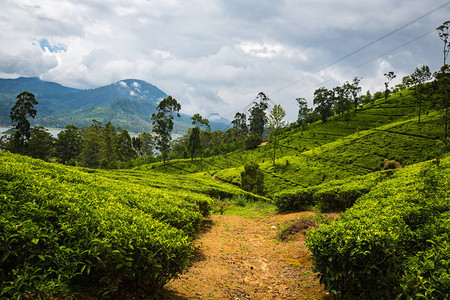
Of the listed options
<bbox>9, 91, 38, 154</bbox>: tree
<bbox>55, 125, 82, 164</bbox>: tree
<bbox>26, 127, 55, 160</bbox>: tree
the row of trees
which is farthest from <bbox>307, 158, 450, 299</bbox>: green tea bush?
<bbox>55, 125, 82, 164</bbox>: tree

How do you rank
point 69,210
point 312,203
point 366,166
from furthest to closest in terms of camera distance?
point 366,166 → point 312,203 → point 69,210

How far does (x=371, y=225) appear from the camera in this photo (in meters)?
4.57

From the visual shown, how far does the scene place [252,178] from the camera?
32.1m

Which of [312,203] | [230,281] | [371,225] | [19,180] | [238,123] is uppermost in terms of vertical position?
[238,123]

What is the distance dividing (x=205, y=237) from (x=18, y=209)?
621 cm

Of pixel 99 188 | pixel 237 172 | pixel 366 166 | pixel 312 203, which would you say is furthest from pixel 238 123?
pixel 99 188

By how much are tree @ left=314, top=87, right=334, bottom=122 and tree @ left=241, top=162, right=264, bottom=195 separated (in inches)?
2318

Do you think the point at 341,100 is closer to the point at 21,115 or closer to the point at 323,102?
the point at 323,102

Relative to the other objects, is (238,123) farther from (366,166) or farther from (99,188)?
(99,188)

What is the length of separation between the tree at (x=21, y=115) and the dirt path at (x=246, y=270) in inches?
2219

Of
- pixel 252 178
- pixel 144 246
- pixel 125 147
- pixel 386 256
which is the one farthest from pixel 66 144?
pixel 386 256

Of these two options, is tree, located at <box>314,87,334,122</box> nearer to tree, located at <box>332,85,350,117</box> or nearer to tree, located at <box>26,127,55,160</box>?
tree, located at <box>332,85,350,117</box>

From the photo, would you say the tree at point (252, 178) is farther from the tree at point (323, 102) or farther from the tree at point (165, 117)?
the tree at point (323, 102)

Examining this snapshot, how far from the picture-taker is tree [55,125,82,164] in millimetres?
69062
